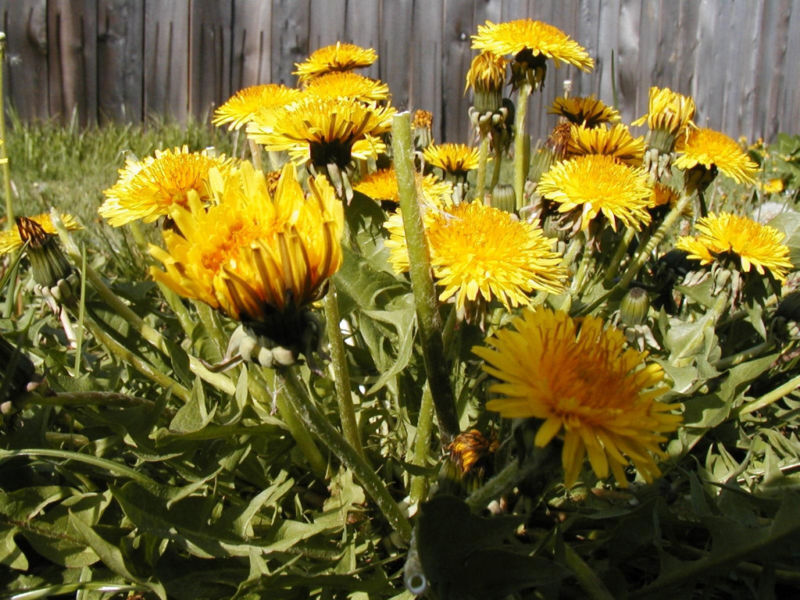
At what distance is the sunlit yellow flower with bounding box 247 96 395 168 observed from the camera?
124 cm

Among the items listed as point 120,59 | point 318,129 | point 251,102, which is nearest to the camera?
point 318,129

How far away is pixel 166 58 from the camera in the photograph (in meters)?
5.45

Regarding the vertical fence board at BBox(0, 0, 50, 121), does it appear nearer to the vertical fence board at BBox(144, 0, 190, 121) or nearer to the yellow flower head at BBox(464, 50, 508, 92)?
the vertical fence board at BBox(144, 0, 190, 121)

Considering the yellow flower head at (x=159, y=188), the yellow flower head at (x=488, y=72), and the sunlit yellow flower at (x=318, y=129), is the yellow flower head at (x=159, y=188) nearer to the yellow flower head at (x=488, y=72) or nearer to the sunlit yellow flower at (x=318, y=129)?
the sunlit yellow flower at (x=318, y=129)

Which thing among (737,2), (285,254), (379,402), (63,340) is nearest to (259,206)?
(285,254)

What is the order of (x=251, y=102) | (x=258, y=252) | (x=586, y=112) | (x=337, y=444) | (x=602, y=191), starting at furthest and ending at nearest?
1. (x=586, y=112)
2. (x=251, y=102)
3. (x=602, y=191)
4. (x=337, y=444)
5. (x=258, y=252)

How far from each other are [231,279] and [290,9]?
17.2ft

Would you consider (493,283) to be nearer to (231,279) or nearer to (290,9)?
(231,279)

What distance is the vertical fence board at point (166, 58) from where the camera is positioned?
5.35 metres

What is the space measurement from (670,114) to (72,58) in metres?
4.98

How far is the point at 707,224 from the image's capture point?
1718 millimetres

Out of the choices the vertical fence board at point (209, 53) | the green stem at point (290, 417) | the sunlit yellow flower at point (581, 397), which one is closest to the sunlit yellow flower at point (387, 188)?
the green stem at point (290, 417)

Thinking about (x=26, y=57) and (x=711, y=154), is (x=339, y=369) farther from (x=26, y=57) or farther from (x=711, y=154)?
(x=26, y=57)

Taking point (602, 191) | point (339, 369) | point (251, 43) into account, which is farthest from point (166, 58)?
point (339, 369)
